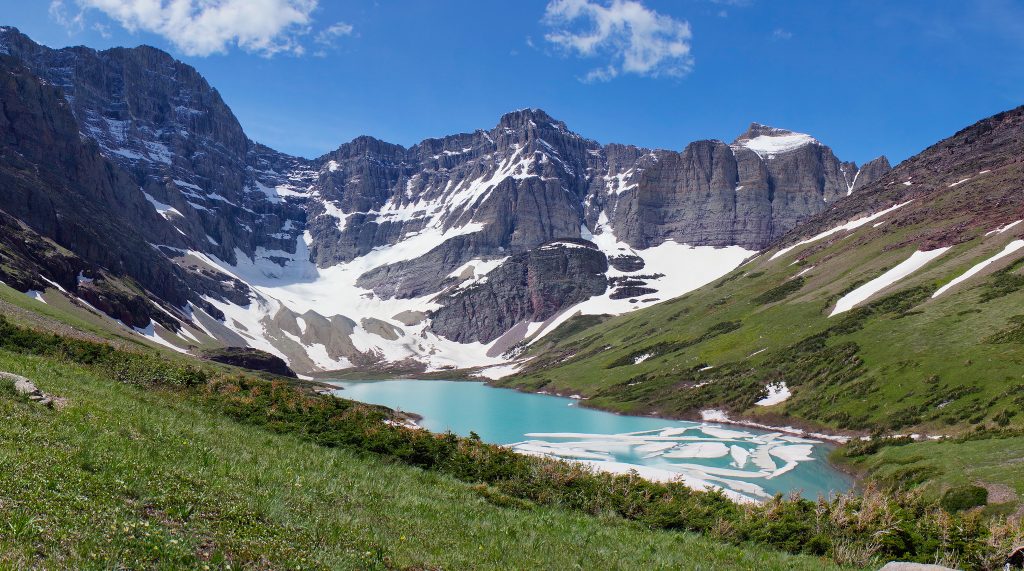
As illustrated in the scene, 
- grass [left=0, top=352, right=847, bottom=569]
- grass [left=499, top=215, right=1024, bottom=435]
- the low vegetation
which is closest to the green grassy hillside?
grass [left=499, top=215, right=1024, bottom=435]

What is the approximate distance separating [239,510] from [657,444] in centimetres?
7392

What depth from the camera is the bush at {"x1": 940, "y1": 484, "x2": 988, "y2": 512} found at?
37.5 meters

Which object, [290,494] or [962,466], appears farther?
[962,466]

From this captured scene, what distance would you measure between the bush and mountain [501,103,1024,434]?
1897 centimetres

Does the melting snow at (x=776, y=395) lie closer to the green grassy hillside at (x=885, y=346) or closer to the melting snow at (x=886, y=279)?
the green grassy hillside at (x=885, y=346)

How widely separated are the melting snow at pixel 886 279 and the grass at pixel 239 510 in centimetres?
11751

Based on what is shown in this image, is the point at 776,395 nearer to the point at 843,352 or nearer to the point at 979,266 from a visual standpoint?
the point at 843,352

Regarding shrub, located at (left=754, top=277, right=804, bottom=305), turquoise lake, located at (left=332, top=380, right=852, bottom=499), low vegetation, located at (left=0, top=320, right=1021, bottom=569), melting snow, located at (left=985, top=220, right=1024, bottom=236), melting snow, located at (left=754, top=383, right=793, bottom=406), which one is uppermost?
melting snow, located at (left=985, top=220, right=1024, bottom=236)

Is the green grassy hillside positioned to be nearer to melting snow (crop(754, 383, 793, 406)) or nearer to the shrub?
the shrub

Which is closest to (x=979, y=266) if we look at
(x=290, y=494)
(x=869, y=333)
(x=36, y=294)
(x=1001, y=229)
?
(x=1001, y=229)

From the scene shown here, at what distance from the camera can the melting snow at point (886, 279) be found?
390 ft

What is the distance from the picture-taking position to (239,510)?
10.5 m

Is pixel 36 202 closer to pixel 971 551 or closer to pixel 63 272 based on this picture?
pixel 63 272

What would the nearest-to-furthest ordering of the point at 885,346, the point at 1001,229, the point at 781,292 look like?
the point at 885,346
the point at 1001,229
the point at 781,292
